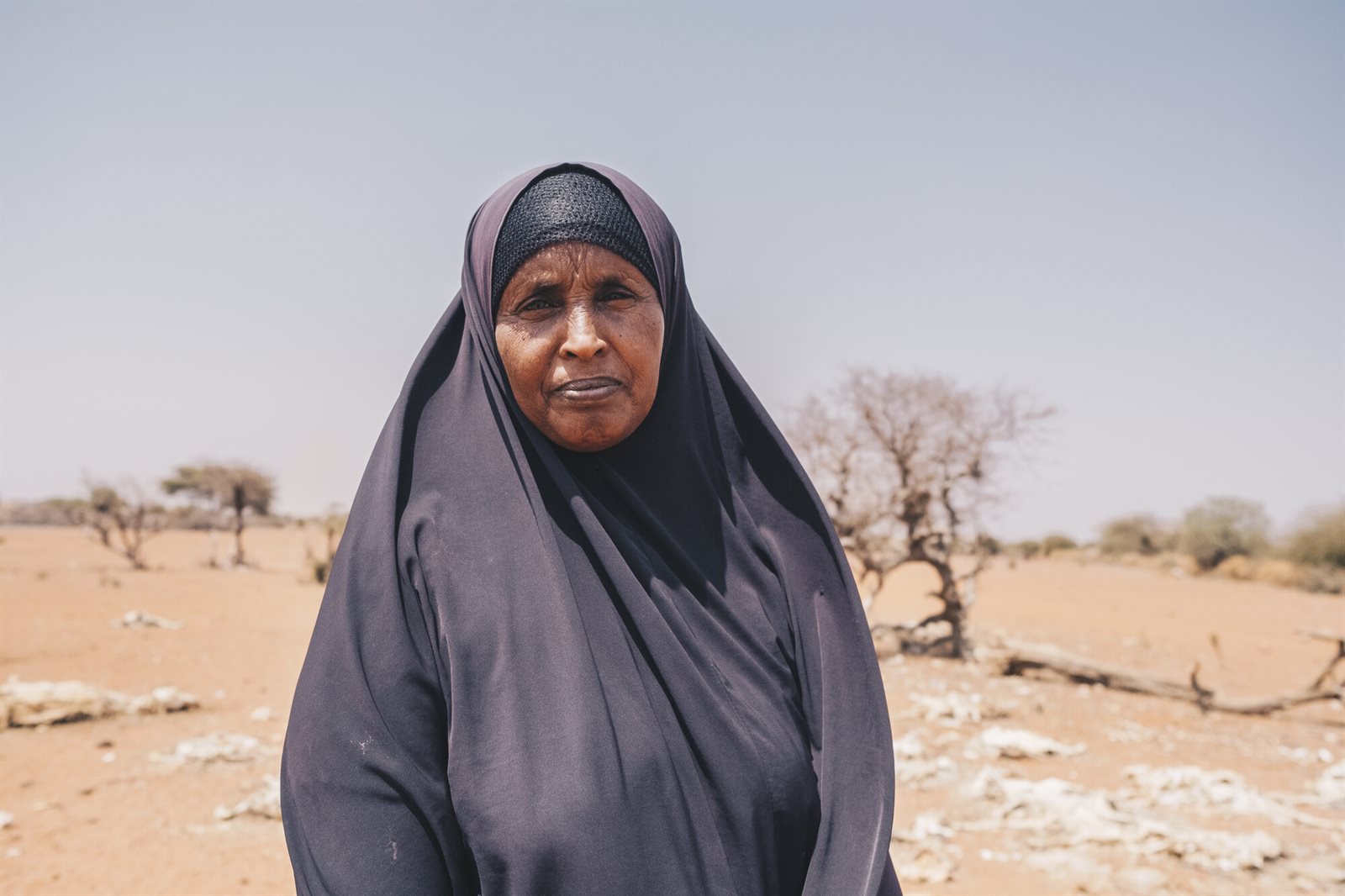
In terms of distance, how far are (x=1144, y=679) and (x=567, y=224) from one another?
9.64 metres

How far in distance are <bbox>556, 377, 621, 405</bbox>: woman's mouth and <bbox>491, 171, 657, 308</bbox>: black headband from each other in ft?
0.66

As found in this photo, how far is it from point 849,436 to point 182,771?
856 cm

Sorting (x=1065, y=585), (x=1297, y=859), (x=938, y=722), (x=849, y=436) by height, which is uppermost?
(x=849, y=436)

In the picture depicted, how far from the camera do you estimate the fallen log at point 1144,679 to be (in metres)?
8.38

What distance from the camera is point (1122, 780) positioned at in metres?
6.16

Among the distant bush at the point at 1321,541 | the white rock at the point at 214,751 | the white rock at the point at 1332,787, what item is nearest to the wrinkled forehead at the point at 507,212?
the white rock at the point at 214,751

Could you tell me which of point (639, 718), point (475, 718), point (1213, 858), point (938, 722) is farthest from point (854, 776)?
point (938, 722)

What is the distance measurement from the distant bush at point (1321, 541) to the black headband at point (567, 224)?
29.6 metres

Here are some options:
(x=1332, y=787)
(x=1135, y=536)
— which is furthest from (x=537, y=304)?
(x=1135, y=536)

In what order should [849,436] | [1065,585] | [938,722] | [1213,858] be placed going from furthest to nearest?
[1065,585], [849,436], [938,722], [1213,858]

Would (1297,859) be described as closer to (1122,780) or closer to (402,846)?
(1122,780)

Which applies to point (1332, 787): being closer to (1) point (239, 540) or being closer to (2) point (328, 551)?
(2) point (328, 551)

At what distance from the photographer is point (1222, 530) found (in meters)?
31.7

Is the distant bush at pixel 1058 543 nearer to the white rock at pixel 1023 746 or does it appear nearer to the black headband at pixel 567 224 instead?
the white rock at pixel 1023 746
